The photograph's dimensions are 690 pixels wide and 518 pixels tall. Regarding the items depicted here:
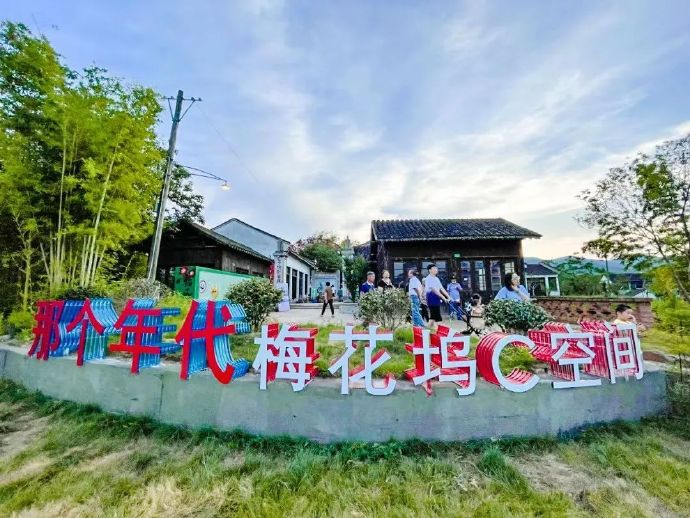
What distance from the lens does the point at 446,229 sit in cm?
1377

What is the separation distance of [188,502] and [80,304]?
10.9 feet

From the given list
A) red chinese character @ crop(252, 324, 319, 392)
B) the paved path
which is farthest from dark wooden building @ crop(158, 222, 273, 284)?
red chinese character @ crop(252, 324, 319, 392)

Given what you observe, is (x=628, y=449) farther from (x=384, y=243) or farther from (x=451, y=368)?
(x=384, y=243)

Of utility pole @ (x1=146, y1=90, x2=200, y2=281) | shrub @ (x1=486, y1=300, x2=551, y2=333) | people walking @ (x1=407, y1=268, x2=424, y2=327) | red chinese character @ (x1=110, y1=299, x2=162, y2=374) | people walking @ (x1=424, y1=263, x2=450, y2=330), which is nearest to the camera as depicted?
red chinese character @ (x1=110, y1=299, x2=162, y2=374)

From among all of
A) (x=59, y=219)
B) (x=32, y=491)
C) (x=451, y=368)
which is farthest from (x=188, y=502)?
(x=59, y=219)

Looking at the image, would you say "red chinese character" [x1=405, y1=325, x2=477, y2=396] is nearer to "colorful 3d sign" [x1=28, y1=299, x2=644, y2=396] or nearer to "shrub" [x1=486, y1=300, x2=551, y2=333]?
"colorful 3d sign" [x1=28, y1=299, x2=644, y2=396]

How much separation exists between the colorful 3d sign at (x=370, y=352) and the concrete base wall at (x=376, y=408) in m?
0.09

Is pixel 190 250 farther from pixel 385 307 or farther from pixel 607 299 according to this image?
pixel 607 299

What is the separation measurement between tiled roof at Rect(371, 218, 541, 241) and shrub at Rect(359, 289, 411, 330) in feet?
24.7

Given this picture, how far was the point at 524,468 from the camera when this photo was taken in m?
2.69

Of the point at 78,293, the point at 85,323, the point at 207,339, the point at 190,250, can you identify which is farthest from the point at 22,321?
the point at 190,250

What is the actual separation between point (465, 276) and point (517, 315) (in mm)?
8803

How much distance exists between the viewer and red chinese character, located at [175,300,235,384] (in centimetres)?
327

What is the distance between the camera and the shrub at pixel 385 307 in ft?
17.8
